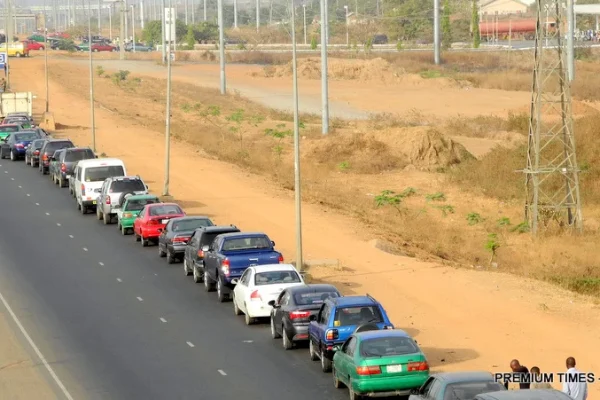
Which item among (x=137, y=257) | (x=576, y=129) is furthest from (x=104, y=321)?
(x=576, y=129)

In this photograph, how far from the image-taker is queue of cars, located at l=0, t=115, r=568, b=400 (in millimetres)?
21359

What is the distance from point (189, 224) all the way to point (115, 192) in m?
7.66

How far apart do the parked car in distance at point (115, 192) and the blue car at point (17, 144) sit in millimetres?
19751

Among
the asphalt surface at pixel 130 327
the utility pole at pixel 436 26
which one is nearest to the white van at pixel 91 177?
the asphalt surface at pixel 130 327

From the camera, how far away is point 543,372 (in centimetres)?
2381

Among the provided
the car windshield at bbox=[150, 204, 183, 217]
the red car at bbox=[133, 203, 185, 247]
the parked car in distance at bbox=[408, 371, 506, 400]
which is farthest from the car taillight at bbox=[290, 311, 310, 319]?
the car windshield at bbox=[150, 204, 183, 217]

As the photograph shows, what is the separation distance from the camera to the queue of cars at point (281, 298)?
2136cm

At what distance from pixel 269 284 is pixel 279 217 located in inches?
678

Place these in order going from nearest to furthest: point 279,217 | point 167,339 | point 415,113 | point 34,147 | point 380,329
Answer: point 380,329 → point 167,339 → point 279,217 → point 34,147 → point 415,113

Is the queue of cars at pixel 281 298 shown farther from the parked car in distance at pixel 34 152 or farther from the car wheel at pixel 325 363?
the parked car in distance at pixel 34 152

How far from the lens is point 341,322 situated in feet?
79.9

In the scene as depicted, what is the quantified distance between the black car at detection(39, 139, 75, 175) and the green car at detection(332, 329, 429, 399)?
39789mm

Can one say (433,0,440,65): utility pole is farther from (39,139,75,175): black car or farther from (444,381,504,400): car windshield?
(444,381,504,400): car windshield

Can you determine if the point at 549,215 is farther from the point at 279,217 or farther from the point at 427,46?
the point at 427,46
